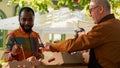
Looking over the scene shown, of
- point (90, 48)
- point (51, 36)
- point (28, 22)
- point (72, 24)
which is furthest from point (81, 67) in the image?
point (51, 36)

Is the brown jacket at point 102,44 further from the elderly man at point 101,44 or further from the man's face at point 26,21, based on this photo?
the man's face at point 26,21

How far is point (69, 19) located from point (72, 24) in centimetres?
54

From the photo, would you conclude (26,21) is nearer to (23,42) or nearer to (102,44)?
(23,42)

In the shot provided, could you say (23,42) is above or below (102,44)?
below

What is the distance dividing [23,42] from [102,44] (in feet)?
5.15

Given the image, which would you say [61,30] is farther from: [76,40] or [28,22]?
[76,40]

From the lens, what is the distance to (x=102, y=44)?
4.48 metres

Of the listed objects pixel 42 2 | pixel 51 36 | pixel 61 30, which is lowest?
pixel 51 36

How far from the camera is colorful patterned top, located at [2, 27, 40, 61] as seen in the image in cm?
550

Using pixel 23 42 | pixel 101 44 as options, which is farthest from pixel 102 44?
pixel 23 42

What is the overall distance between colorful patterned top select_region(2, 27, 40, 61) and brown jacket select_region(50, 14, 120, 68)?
1106mm

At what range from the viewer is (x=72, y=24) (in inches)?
553

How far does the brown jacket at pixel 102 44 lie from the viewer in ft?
14.5

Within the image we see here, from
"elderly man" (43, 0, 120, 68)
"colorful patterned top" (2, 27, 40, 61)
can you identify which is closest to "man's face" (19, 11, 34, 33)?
"colorful patterned top" (2, 27, 40, 61)
